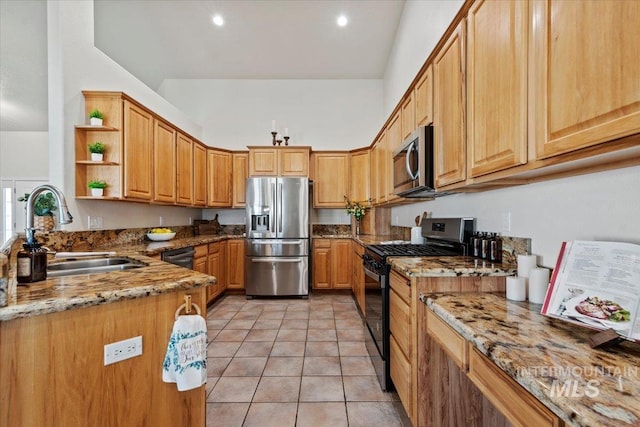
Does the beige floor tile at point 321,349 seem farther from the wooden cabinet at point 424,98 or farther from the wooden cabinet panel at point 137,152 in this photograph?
the wooden cabinet panel at point 137,152

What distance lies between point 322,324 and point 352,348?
67 cm

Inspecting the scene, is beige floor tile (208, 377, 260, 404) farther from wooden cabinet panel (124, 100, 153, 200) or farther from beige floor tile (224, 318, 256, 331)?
wooden cabinet panel (124, 100, 153, 200)

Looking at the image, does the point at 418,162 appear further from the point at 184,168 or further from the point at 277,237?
the point at 184,168

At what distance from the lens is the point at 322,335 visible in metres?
3.04

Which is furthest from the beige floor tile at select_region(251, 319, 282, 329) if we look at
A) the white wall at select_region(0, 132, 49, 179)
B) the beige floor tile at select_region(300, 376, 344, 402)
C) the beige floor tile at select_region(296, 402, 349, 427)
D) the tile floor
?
the white wall at select_region(0, 132, 49, 179)

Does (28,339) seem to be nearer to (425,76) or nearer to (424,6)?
(425,76)

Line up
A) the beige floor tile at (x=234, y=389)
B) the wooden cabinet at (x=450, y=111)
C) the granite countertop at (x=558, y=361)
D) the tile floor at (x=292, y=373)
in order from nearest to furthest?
1. the granite countertop at (x=558, y=361)
2. the wooden cabinet at (x=450, y=111)
3. the tile floor at (x=292, y=373)
4. the beige floor tile at (x=234, y=389)

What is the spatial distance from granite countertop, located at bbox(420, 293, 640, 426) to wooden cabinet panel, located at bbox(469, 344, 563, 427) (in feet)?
0.18

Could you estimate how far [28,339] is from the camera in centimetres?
94

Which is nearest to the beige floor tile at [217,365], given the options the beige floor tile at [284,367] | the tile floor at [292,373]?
the tile floor at [292,373]

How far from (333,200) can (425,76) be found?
2.95 m

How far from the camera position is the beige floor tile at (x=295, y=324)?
327 centimetres

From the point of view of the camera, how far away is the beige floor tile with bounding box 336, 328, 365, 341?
2971mm

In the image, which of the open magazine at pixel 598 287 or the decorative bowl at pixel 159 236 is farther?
the decorative bowl at pixel 159 236
